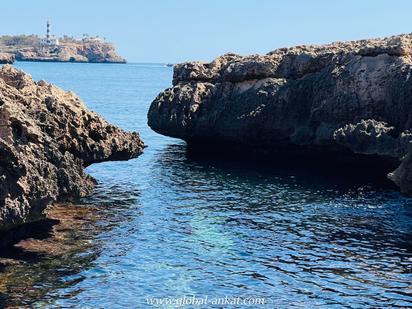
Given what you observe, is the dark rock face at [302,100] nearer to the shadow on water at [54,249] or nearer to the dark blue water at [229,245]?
the dark blue water at [229,245]

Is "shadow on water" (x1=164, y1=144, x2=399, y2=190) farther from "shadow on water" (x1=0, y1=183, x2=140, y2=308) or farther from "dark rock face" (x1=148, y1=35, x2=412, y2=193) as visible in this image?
"shadow on water" (x1=0, y1=183, x2=140, y2=308)

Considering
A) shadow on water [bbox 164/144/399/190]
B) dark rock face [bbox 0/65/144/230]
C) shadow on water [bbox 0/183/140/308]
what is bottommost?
shadow on water [bbox 0/183/140/308]

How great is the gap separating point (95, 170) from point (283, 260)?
28.7m

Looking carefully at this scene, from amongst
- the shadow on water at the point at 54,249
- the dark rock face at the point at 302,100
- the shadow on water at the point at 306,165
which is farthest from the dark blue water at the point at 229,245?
the dark rock face at the point at 302,100

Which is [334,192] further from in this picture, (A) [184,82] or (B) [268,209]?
(A) [184,82]

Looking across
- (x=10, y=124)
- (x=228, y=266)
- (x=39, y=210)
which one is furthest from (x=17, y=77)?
(x=228, y=266)

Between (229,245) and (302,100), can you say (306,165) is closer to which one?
(302,100)

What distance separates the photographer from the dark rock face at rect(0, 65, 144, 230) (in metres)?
30.9

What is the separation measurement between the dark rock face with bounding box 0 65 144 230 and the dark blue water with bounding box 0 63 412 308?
104 inches

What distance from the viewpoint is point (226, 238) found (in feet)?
123

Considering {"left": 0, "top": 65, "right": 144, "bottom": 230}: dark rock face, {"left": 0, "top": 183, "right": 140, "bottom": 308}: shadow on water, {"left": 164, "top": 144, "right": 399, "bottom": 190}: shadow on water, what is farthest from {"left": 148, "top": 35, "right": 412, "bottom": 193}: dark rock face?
{"left": 0, "top": 183, "right": 140, "bottom": 308}: shadow on water

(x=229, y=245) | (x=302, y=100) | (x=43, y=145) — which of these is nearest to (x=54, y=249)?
(x=43, y=145)

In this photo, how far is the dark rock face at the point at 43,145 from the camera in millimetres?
30875

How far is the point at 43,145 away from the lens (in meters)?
35.9
